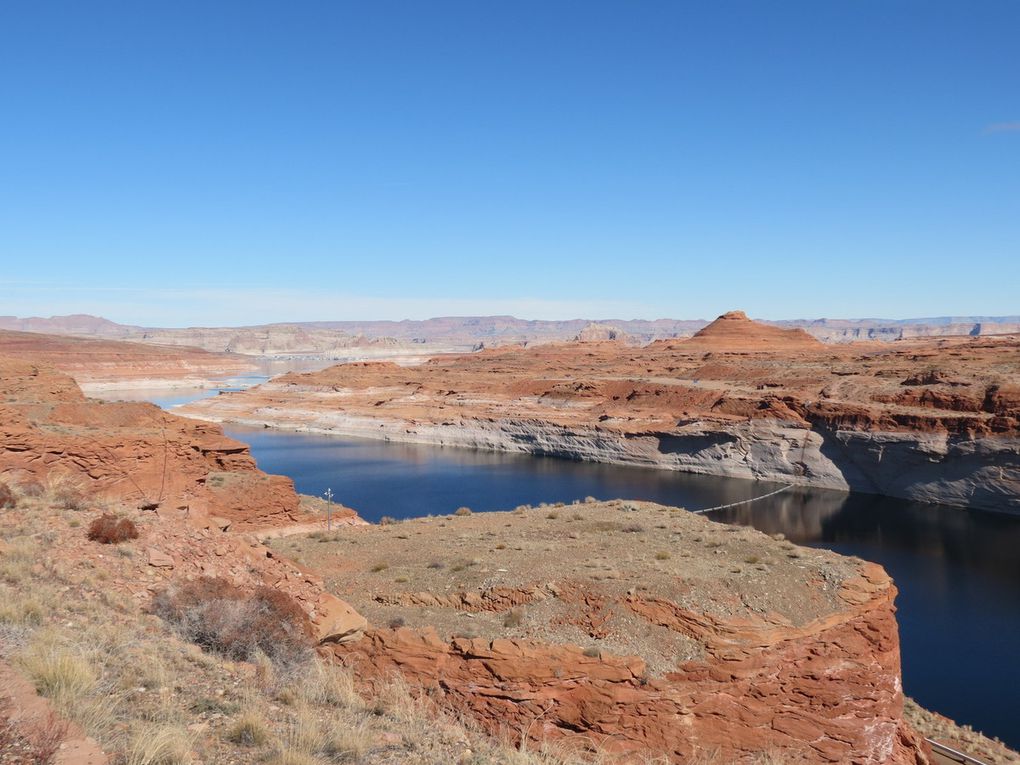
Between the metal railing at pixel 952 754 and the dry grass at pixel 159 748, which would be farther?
the metal railing at pixel 952 754

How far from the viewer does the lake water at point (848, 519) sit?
713 inches

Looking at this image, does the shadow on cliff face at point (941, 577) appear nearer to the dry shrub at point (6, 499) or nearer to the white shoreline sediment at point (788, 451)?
the white shoreline sediment at point (788, 451)

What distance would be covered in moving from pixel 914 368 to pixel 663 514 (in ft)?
127

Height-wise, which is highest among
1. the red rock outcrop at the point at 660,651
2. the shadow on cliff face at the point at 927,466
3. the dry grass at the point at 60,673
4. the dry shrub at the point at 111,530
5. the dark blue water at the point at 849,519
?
the dry grass at the point at 60,673

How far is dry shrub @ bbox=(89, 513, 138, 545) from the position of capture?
8.89 meters

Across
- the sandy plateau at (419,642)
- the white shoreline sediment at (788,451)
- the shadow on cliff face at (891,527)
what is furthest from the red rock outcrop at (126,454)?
the white shoreline sediment at (788,451)

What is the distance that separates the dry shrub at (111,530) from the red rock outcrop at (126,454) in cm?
411

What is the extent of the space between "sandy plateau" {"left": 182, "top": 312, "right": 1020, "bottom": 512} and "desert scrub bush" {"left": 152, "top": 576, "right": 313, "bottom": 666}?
127 feet

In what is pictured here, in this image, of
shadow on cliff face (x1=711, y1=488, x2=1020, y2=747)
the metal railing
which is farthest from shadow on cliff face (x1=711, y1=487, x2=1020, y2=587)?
the metal railing

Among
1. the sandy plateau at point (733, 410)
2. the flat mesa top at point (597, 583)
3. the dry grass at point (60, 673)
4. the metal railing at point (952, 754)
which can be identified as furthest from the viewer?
the sandy plateau at point (733, 410)

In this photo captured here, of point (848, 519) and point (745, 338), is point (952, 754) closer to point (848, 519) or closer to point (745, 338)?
point (848, 519)

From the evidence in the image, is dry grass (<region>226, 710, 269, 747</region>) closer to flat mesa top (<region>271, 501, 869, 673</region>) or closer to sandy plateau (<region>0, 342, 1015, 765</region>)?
sandy plateau (<region>0, 342, 1015, 765</region>)

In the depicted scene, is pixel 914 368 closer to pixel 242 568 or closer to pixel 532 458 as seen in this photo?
pixel 532 458

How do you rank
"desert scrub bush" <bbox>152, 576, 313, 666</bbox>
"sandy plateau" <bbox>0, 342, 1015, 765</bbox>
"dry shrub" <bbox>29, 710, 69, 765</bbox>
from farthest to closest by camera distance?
"desert scrub bush" <bbox>152, 576, 313, 666</bbox>, "sandy plateau" <bbox>0, 342, 1015, 765</bbox>, "dry shrub" <bbox>29, 710, 69, 765</bbox>
